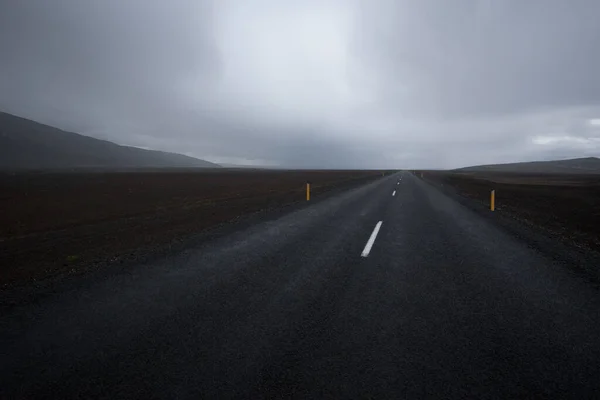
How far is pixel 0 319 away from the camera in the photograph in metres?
3.55

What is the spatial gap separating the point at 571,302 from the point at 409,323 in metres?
2.55

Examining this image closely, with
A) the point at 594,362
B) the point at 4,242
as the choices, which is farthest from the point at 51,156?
the point at 594,362

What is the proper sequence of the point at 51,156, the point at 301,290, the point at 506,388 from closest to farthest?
the point at 506,388 → the point at 301,290 → the point at 51,156

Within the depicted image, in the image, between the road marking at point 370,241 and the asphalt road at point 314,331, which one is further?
the road marking at point 370,241

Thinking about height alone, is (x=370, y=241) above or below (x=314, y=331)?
above

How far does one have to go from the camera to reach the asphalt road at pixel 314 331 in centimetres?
244

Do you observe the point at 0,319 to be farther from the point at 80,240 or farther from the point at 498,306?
the point at 498,306

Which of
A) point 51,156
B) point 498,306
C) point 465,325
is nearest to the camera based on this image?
point 465,325

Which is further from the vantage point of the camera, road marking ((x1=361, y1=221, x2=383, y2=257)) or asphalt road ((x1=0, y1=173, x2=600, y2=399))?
road marking ((x1=361, y1=221, x2=383, y2=257))

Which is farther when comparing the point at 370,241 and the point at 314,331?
the point at 370,241

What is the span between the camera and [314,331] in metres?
3.24

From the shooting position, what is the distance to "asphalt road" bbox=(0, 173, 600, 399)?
2.44 meters

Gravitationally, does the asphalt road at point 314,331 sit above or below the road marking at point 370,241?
below

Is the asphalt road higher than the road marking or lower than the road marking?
lower
